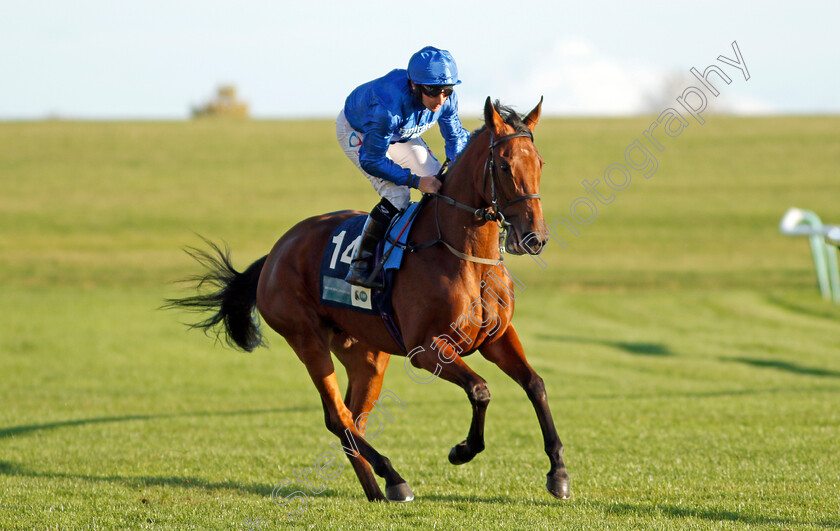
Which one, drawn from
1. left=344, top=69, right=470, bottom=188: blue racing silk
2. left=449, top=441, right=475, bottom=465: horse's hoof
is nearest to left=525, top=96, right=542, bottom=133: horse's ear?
left=344, top=69, right=470, bottom=188: blue racing silk

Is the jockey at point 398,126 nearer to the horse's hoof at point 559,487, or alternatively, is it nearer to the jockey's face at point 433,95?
the jockey's face at point 433,95

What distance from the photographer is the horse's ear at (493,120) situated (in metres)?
5.21

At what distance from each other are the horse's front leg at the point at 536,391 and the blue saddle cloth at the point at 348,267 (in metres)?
0.68

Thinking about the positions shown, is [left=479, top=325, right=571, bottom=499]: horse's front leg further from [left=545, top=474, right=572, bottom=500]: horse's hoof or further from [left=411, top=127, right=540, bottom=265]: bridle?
[left=411, top=127, right=540, bottom=265]: bridle

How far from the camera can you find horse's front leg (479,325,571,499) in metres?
5.34

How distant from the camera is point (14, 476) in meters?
6.79

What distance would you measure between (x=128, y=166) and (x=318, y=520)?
1549 inches

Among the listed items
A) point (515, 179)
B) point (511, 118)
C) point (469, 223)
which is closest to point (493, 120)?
point (511, 118)

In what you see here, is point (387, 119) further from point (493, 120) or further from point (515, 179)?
point (515, 179)

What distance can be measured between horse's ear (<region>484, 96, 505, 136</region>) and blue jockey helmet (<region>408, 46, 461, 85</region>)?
0.46 m

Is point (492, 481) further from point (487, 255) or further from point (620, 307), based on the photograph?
point (620, 307)

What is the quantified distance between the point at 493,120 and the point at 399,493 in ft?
7.84

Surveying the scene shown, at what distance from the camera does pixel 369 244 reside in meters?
5.95

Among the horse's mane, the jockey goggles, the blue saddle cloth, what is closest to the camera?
the horse's mane
